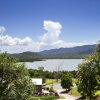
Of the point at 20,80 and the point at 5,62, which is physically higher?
the point at 5,62

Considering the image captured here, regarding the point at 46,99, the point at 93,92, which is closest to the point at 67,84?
the point at 46,99

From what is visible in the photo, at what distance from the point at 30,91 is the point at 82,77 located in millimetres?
23119

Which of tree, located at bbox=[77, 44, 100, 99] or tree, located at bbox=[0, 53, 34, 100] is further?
tree, located at bbox=[77, 44, 100, 99]

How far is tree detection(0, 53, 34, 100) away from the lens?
108ft

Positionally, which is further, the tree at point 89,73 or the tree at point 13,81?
the tree at point 89,73

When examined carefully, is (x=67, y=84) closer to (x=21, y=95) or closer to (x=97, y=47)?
(x=97, y=47)

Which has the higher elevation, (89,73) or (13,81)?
(89,73)

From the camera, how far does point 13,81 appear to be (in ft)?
110

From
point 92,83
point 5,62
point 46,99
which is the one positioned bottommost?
point 46,99

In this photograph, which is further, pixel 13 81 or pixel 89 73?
pixel 89 73

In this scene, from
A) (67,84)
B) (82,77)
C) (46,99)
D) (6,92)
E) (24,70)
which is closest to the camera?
(6,92)

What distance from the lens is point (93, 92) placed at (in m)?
59.5

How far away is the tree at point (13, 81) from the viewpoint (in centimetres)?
3278

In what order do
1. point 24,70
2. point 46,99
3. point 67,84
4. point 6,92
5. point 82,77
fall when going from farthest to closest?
point 67,84 < point 46,99 < point 82,77 < point 24,70 < point 6,92
